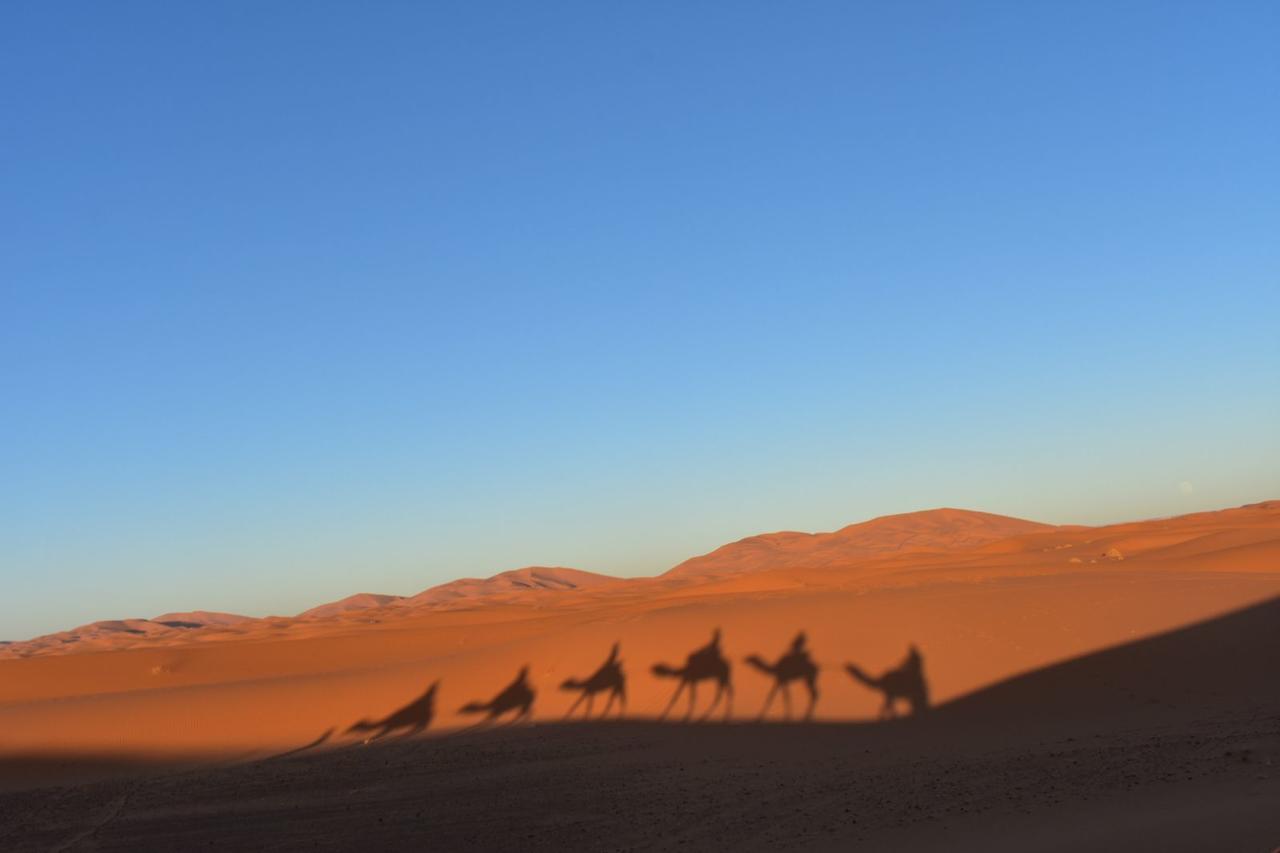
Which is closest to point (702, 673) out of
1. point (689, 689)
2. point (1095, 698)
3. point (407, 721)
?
point (689, 689)

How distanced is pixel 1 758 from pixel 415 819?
14.9 metres

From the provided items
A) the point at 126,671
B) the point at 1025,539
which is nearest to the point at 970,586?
the point at 126,671

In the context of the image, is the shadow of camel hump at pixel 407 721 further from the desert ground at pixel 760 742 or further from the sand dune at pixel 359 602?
the sand dune at pixel 359 602

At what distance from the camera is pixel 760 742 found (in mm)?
16672

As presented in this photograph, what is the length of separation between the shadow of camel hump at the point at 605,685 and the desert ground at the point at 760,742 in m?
0.27

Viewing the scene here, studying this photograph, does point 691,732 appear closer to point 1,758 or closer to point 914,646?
point 914,646

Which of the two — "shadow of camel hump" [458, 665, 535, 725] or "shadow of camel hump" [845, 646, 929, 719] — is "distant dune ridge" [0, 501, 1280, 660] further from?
"shadow of camel hump" [458, 665, 535, 725]

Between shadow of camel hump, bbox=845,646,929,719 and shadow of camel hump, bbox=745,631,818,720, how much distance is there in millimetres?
853

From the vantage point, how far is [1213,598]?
20797mm

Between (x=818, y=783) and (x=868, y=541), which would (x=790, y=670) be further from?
(x=868, y=541)

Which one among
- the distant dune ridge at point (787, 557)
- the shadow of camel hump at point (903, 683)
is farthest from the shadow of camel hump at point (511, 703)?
the distant dune ridge at point (787, 557)

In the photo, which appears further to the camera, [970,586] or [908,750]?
[970,586]

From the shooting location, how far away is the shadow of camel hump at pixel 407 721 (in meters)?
22.3

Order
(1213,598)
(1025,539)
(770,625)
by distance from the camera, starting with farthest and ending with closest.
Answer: (1025,539) < (770,625) < (1213,598)
